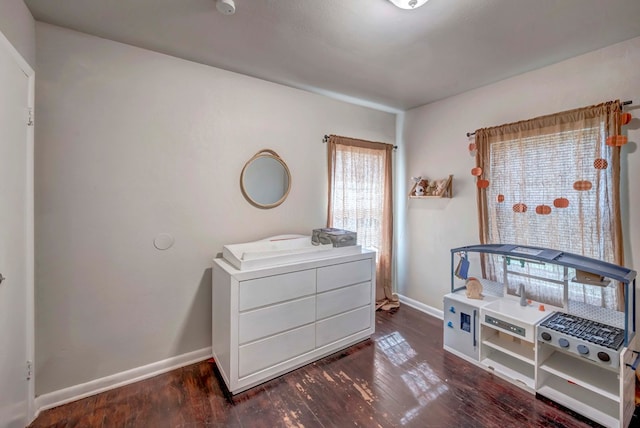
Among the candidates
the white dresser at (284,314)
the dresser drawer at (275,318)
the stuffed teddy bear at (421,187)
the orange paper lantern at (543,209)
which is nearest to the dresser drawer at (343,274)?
the white dresser at (284,314)

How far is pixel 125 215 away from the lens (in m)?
2.06

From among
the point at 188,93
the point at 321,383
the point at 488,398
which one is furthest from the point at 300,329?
the point at 188,93

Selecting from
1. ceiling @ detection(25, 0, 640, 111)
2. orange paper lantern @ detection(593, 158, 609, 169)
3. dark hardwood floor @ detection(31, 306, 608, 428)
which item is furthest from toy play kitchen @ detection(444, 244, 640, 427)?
ceiling @ detection(25, 0, 640, 111)

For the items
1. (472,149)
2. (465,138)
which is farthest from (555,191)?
(465,138)

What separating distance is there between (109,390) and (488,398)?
2678mm

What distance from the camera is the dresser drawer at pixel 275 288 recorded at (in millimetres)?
1991

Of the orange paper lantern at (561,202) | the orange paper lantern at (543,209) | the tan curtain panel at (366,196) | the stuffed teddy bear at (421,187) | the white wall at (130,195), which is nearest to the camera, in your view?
the white wall at (130,195)

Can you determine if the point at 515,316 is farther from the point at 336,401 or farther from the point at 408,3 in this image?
the point at 408,3

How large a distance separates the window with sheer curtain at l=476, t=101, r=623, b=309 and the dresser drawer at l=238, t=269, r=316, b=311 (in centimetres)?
176

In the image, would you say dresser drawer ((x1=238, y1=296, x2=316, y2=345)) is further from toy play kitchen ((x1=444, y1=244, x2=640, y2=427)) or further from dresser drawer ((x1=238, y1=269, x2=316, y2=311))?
toy play kitchen ((x1=444, y1=244, x2=640, y2=427))

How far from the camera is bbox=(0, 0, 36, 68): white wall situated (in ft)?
4.54

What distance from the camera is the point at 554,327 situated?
6.25ft

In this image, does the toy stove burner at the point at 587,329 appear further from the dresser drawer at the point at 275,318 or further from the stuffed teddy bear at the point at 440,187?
the dresser drawer at the point at 275,318

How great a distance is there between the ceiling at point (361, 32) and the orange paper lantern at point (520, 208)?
1.16m
